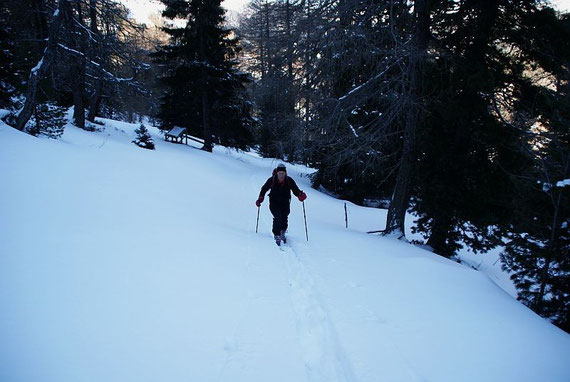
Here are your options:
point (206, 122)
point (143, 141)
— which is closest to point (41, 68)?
point (143, 141)

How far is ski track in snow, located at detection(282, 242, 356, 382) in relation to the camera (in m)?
2.61

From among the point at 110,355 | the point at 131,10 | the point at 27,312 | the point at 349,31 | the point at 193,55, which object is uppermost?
the point at 193,55

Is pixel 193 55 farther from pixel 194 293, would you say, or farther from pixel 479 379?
→ pixel 479 379

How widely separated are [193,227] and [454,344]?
472cm

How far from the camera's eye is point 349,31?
19.9 feet

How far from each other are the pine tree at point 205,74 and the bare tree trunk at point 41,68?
10457 mm

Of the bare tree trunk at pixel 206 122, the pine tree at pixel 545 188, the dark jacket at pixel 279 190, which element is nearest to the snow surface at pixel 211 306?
the dark jacket at pixel 279 190

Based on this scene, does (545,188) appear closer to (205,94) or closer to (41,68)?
(41,68)

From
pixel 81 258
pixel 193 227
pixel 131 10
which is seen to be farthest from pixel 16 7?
pixel 81 258

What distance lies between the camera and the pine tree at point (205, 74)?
18.4 metres

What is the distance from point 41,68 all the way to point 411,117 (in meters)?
10.8

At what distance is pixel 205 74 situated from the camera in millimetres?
18938

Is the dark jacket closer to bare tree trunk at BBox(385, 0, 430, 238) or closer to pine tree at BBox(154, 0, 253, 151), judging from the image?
bare tree trunk at BBox(385, 0, 430, 238)

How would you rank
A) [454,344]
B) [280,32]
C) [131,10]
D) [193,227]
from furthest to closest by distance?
[131,10] → [280,32] → [193,227] → [454,344]
